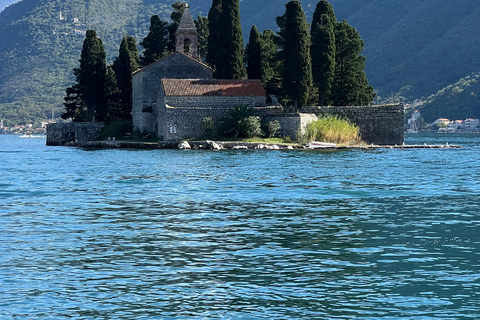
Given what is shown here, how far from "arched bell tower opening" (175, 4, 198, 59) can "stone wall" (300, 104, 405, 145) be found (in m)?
16.0

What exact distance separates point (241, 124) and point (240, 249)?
4296 centimetres

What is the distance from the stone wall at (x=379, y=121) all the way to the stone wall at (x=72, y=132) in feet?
79.5

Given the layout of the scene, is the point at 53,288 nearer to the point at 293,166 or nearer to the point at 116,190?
the point at 116,190

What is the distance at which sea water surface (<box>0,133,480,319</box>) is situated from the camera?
37.1 feet

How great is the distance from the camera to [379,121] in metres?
62.8

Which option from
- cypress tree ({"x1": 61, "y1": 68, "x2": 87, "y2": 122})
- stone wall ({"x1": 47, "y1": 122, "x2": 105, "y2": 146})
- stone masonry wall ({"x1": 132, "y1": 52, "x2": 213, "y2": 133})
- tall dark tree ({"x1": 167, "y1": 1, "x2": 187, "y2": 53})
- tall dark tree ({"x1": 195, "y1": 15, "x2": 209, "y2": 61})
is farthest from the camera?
tall dark tree ({"x1": 195, "y1": 15, "x2": 209, "y2": 61})

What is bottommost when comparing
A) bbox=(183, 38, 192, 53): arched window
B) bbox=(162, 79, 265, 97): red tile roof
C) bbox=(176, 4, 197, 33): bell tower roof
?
bbox=(162, 79, 265, 97): red tile roof

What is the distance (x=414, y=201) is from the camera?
24.0 m

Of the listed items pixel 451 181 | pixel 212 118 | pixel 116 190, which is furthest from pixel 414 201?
pixel 212 118

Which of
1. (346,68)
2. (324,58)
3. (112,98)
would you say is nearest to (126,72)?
(112,98)

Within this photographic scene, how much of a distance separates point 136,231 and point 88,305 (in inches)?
256

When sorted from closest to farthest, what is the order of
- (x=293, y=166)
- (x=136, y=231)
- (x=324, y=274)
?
1. (x=324, y=274)
2. (x=136, y=231)
3. (x=293, y=166)

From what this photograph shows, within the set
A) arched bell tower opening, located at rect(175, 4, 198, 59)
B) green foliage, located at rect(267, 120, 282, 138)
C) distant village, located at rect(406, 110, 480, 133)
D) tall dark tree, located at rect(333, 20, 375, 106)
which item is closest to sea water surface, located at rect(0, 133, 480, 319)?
green foliage, located at rect(267, 120, 282, 138)

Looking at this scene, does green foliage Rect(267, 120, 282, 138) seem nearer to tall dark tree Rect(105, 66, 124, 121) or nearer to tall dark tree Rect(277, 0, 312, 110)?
tall dark tree Rect(277, 0, 312, 110)
